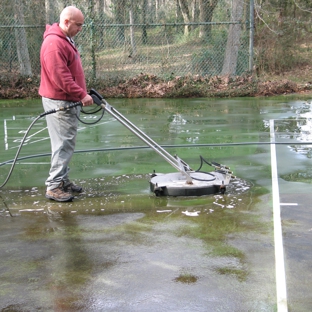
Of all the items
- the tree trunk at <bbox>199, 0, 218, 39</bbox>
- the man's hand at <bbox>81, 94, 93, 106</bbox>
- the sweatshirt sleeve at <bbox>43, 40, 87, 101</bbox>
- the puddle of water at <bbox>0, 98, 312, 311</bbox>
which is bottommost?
the puddle of water at <bbox>0, 98, 312, 311</bbox>

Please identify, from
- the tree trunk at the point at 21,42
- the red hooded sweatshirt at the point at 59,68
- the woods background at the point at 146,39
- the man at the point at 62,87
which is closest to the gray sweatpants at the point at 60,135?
the man at the point at 62,87

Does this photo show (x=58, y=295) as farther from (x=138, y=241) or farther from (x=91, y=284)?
(x=138, y=241)

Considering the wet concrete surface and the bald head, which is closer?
the wet concrete surface

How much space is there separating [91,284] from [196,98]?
37.8ft

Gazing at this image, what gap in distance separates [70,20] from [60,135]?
1189 millimetres

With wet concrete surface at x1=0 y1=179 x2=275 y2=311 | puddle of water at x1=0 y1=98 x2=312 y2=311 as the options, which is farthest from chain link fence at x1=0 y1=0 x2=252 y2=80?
wet concrete surface at x1=0 y1=179 x2=275 y2=311

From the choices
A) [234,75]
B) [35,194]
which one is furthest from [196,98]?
[35,194]

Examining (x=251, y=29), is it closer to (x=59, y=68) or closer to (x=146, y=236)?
(x=59, y=68)

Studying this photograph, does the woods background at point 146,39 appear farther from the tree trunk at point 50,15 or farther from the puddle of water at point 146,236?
the puddle of water at point 146,236

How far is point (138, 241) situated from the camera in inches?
175

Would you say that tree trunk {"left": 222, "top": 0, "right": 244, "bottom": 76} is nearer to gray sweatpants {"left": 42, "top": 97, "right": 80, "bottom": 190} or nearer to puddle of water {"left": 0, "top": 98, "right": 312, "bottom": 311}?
puddle of water {"left": 0, "top": 98, "right": 312, "bottom": 311}

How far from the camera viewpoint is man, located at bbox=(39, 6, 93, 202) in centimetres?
543

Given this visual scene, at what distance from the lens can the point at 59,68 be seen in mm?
5395

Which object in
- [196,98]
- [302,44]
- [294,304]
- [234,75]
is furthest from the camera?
[302,44]
